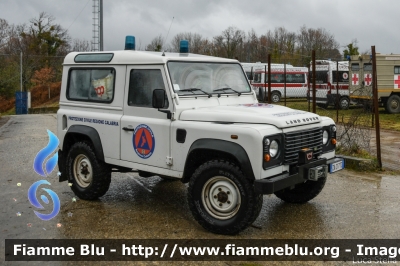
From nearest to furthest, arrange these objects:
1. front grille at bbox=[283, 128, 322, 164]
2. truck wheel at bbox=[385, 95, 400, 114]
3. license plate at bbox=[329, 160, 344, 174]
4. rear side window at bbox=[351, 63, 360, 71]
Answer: front grille at bbox=[283, 128, 322, 164], license plate at bbox=[329, 160, 344, 174], truck wheel at bbox=[385, 95, 400, 114], rear side window at bbox=[351, 63, 360, 71]

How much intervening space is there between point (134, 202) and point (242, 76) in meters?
2.44

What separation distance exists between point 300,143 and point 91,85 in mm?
3199

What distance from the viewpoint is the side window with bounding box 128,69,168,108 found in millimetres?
6043

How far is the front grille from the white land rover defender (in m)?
0.01

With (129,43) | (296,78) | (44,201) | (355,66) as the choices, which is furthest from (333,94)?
(44,201)

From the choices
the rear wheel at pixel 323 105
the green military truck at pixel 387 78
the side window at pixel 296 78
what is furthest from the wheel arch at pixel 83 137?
the side window at pixel 296 78

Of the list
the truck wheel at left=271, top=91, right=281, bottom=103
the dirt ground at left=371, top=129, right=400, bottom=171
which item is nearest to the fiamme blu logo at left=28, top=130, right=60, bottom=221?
the dirt ground at left=371, top=129, right=400, bottom=171

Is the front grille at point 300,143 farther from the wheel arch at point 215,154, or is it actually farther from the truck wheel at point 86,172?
the truck wheel at point 86,172

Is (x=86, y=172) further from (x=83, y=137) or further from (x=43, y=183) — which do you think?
(x=43, y=183)

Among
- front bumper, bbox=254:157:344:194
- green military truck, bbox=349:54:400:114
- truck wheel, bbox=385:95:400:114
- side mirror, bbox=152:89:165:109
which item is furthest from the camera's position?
truck wheel, bbox=385:95:400:114

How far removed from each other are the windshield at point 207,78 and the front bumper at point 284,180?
1.63 metres

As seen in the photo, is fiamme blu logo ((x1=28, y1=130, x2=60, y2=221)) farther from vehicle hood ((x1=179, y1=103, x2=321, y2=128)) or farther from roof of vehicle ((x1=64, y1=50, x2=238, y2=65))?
vehicle hood ((x1=179, y1=103, x2=321, y2=128))

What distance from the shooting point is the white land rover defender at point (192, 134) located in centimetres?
515

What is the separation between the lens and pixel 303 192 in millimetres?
6633
